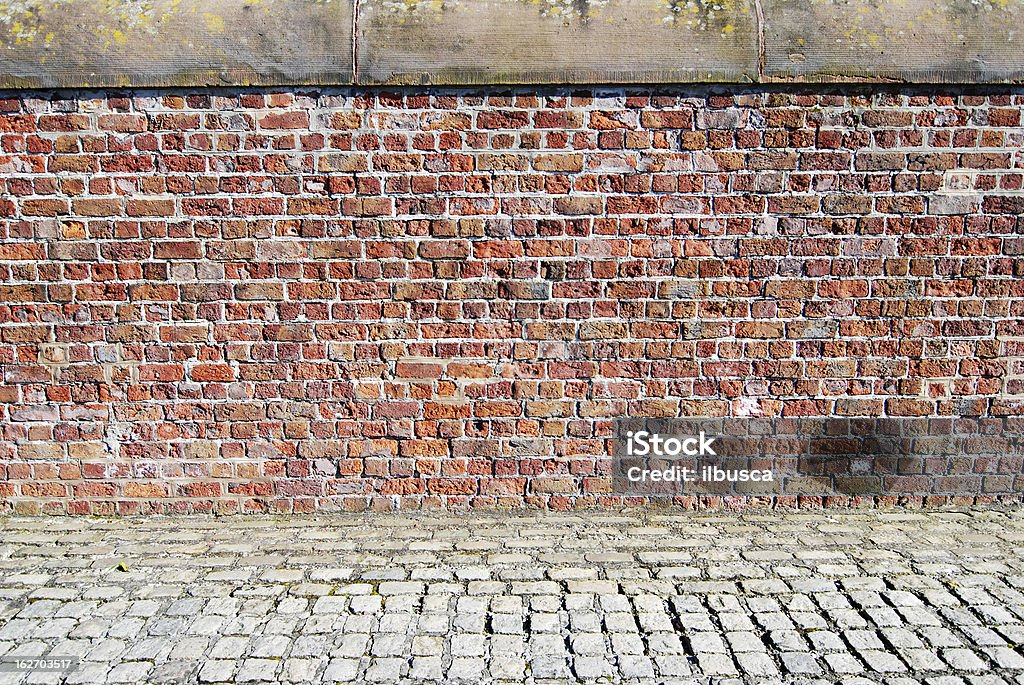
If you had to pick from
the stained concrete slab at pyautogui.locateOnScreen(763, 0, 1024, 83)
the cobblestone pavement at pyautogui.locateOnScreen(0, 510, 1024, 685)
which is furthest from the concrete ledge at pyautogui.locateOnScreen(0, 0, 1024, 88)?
the cobblestone pavement at pyautogui.locateOnScreen(0, 510, 1024, 685)

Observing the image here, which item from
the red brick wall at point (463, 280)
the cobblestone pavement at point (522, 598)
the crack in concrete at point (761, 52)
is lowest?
the cobblestone pavement at point (522, 598)

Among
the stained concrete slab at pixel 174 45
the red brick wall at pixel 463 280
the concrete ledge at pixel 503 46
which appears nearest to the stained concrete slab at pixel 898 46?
the concrete ledge at pixel 503 46

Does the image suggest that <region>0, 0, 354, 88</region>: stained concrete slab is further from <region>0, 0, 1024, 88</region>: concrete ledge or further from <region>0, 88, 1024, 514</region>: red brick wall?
<region>0, 88, 1024, 514</region>: red brick wall

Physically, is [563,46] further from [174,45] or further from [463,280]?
[174,45]

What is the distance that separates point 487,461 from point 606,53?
6.81ft

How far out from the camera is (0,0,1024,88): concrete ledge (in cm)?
340

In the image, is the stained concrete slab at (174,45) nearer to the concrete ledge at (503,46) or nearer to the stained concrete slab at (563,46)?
the concrete ledge at (503,46)

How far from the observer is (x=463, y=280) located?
11.7 ft

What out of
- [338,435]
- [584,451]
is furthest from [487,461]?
[338,435]

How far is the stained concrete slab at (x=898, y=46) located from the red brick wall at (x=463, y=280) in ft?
0.37

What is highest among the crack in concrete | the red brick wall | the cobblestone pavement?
the crack in concrete

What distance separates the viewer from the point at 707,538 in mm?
3471

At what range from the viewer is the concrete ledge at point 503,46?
11.1 feet

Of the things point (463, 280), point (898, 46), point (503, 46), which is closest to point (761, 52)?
point (898, 46)
